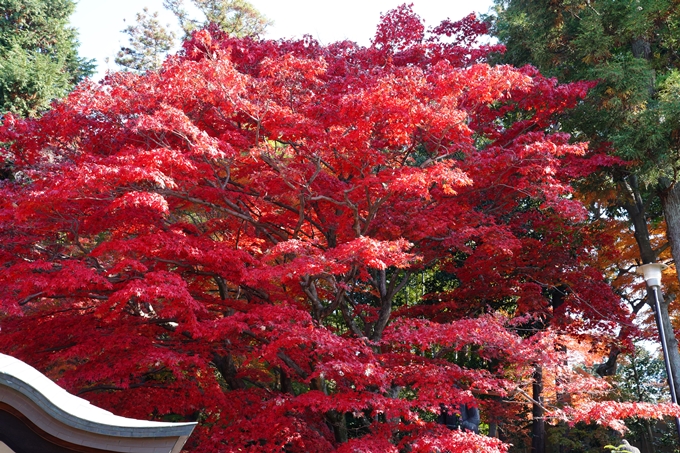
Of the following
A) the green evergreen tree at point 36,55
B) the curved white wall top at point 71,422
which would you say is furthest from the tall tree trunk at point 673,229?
the green evergreen tree at point 36,55

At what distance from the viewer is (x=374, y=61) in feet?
40.9

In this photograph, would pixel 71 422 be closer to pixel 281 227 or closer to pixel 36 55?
pixel 281 227

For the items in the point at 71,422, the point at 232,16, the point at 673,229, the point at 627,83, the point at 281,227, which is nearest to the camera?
the point at 71,422

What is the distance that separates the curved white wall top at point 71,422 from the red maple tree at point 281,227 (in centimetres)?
325

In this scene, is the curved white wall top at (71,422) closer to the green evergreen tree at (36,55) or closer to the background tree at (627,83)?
Answer: the background tree at (627,83)

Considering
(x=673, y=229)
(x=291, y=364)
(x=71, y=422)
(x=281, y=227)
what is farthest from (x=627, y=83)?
(x=71, y=422)

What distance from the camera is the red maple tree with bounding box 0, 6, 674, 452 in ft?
28.7

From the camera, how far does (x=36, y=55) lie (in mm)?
18578

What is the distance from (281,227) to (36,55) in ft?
37.9

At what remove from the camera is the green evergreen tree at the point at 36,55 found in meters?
17.3

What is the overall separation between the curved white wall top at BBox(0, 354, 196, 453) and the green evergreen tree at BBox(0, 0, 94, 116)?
14.7 m

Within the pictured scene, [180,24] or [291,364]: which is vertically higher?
[180,24]

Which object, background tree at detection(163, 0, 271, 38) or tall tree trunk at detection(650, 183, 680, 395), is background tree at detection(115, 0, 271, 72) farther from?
tall tree trunk at detection(650, 183, 680, 395)

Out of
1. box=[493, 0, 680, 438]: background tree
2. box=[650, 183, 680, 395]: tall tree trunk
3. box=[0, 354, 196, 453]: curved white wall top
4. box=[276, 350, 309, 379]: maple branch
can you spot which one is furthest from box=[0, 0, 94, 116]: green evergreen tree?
box=[650, 183, 680, 395]: tall tree trunk
